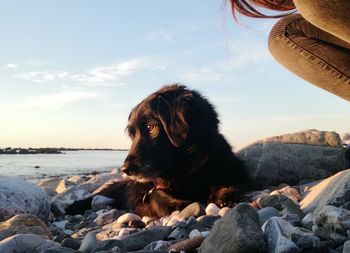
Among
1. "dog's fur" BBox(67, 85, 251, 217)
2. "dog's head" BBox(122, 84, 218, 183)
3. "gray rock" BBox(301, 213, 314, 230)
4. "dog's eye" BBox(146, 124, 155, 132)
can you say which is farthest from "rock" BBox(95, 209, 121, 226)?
"gray rock" BBox(301, 213, 314, 230)

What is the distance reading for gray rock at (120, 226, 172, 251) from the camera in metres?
2.36

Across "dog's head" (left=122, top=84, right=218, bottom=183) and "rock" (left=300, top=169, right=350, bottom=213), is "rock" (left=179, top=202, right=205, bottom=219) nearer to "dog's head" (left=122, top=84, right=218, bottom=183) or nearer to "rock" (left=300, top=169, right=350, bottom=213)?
"rock" (left=300, top=169, right=350, bottom=213)

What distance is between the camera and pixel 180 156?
176 inches

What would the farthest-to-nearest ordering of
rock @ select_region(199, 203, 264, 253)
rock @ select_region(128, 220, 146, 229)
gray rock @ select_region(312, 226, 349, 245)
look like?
rock @ select_region(128, 220, 146, 229) < gray rock @ select_region(312, 226, 349, 245) < rock @ select_region(199, 203, 264, 253)

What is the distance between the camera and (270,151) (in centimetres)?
566

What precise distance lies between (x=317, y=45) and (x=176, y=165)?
6.59ft

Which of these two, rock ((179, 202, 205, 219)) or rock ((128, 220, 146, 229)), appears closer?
rock ((179, 202, 205, 219))

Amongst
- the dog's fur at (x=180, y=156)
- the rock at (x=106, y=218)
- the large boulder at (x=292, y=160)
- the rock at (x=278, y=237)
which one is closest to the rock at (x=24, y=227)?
the rock at (x=106, y=218)

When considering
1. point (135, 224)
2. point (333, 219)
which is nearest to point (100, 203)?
point (135, 224)

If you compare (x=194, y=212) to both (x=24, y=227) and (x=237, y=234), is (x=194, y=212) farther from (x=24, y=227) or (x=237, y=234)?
(x=237, y=234)

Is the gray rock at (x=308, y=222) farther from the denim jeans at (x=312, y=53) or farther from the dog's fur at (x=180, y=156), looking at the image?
the dog's fur at (x=180, y=156)

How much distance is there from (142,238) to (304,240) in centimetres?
90

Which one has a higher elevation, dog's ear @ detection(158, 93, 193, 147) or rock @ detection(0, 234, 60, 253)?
dog's ear @ detection(158, 93, 193, 147)

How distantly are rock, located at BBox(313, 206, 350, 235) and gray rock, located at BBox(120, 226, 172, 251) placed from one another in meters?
0.82
